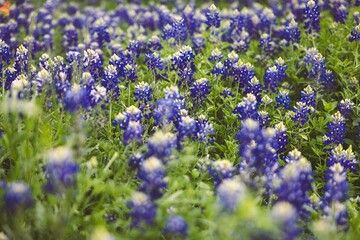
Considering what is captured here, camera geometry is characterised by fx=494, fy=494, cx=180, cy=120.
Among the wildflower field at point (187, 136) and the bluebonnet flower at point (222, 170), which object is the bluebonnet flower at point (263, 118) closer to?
the wildflower field at point (187, 136)

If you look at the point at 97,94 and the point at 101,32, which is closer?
the point at 97,94

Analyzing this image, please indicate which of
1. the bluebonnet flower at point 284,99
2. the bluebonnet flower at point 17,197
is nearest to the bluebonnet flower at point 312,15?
the bluebonnet flower at point 284,99

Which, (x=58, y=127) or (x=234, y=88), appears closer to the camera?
(x=58, y=127)

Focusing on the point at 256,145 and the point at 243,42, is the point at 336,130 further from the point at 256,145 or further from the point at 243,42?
the point at 243,42

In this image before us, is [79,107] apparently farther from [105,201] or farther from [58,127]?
[105,201]

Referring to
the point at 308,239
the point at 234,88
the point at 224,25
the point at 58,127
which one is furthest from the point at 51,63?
the point at 224,25

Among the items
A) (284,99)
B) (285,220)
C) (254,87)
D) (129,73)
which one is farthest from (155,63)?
(285,220)
